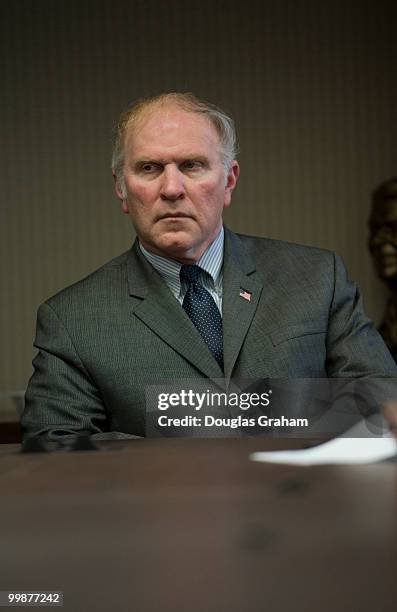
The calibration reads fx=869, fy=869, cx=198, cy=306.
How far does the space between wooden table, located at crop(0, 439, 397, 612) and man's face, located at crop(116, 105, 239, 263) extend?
3.35 feet

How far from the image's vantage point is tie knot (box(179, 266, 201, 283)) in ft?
5.57

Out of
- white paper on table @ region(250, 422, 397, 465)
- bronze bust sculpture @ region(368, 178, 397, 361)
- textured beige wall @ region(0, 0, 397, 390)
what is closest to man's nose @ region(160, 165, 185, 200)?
white paper on table @ region(250, 422, 397, 465)

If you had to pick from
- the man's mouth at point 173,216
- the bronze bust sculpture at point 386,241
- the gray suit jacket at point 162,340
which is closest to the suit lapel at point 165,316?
the gray suit jacket at point 162,340

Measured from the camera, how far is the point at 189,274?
1701mm

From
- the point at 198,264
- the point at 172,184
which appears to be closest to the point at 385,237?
the point at 198,264

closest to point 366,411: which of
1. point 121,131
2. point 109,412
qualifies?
point 109,412

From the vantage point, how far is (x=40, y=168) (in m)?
4.36

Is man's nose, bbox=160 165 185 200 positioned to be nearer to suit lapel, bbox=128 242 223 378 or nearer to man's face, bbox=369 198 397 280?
suit lapel, bbox=128 242 223 378

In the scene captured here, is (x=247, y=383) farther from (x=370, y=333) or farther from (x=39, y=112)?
(x=39, y=112)

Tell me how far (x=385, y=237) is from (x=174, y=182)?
2622 mm

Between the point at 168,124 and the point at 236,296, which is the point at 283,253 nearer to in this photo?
the point at 236,296

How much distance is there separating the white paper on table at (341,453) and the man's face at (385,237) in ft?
11.3

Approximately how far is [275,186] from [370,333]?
110 inches

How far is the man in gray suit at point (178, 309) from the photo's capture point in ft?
5.15
